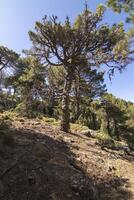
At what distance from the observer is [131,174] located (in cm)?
1130

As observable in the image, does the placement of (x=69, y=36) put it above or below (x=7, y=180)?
above

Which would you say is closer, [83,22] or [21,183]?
[21,183]

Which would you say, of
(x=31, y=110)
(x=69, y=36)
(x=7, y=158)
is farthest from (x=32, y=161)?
(x=31, y=110)

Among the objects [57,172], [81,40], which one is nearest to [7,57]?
[81,40]

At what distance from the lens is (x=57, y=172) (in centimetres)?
888

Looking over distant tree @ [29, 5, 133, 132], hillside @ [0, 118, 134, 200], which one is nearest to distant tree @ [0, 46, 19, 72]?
distant tree @ [29, 5, 133, 132]

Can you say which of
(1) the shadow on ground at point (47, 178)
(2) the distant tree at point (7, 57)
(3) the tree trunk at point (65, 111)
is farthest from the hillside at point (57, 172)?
(2) the distant tree at point (7, 57)

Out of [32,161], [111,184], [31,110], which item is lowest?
[111,184]

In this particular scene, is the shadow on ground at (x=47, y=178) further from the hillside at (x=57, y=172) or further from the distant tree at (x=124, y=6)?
the distant tree at (x=124, y=6)

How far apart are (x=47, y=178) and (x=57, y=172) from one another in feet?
2.50

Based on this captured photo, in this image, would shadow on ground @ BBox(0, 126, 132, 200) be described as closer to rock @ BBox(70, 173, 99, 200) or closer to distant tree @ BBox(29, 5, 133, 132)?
rock @ BBox(70, 173, 99, 200)

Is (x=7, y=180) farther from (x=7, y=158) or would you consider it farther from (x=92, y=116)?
(x=92, y=116)

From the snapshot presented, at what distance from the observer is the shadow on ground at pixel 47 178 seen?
7.30 meters

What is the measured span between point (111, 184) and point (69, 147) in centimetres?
333
